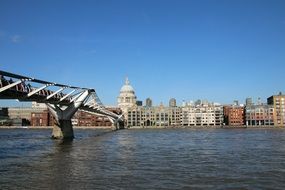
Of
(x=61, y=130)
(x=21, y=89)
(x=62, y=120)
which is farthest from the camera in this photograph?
(x=61, y=130)

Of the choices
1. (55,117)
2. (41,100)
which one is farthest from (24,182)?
(55,117)

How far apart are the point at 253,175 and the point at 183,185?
20.2ft

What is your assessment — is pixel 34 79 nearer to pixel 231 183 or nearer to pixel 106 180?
pixel 106 180

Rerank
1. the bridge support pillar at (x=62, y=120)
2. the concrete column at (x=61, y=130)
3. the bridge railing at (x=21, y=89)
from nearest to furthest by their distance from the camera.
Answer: the bridge railing at (x=21, y=89) → the bridge support pillar at (x=62, y=120) → the concrete column at (x=61, y=130)

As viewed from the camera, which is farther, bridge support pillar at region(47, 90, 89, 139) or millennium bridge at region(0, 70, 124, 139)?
bridge support pillar at region(47, 90, 89, 139)

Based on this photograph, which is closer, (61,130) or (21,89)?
(21,89)

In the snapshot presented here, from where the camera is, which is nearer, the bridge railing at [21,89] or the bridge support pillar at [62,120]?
the bridge railing at [21,89]

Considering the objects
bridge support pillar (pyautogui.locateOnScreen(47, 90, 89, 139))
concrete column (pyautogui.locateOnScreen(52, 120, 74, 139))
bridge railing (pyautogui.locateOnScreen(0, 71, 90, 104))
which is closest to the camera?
bridge railing (pyautogui.locateOnScreen(0, 71, 90, 104))

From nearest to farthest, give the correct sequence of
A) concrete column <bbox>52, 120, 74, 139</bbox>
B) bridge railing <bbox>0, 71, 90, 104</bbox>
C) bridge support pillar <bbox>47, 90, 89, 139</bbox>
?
1. bridge railing <bbox>0, 71, 90, 104</bbox>
2. bridge support pillar <bbox>47, 90, 89, 139</bbox>
3. concrete column <bbox>52, 120, 74, 139</bbox>

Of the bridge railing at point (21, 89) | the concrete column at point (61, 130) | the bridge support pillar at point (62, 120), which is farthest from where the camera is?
the concrete column at point (61, 130)

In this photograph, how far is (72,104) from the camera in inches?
3580

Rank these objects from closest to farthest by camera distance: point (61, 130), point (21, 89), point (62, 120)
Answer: point (21, 89) < point (62, 120) < point (61, 130)

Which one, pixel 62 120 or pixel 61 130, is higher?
pixel 62 120

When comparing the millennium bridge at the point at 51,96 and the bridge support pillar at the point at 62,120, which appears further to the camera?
the bridge support pillar at the point at 62,120
